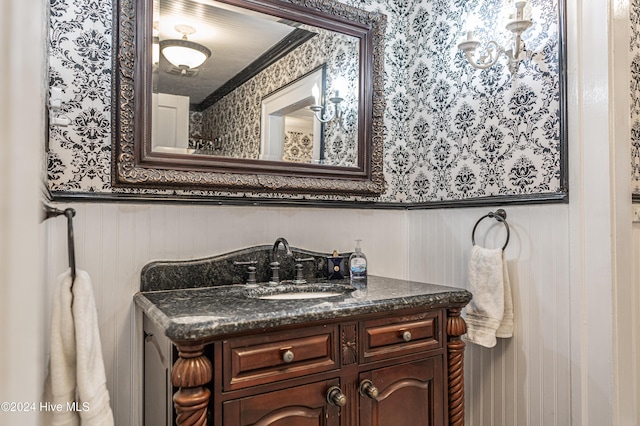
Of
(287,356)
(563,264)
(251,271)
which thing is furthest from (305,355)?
(563,264)

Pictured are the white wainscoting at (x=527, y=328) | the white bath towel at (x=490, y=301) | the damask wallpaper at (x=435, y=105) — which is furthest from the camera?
the white bath towel at (x=490, y=301)

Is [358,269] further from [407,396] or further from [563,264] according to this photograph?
[563,264]

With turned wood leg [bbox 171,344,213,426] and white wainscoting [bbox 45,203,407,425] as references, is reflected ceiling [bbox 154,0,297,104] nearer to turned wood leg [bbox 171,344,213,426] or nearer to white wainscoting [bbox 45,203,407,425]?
white wainscoting [bbox 45,203,407,425]

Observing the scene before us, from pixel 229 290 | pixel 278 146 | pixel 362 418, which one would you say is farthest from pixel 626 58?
pixel 229 290

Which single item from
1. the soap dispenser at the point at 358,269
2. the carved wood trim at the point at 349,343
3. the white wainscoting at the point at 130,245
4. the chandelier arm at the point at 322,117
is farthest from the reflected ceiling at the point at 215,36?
the carved wood trim at the point at 349,343

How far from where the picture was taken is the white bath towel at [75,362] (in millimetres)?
919

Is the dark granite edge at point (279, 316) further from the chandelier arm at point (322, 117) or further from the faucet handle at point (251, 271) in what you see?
the chandelier arm at point (322, 117)

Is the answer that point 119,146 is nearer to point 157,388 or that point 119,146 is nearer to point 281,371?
point 157,388

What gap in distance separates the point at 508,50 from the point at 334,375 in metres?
1.31

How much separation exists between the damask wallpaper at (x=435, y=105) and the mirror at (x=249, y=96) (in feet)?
0.26

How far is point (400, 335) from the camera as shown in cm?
124

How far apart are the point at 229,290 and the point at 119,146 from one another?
62cm

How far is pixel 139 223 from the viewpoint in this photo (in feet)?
4.58

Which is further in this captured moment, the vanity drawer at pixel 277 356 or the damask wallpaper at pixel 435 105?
the damask wallpaper at pixel 435 105
